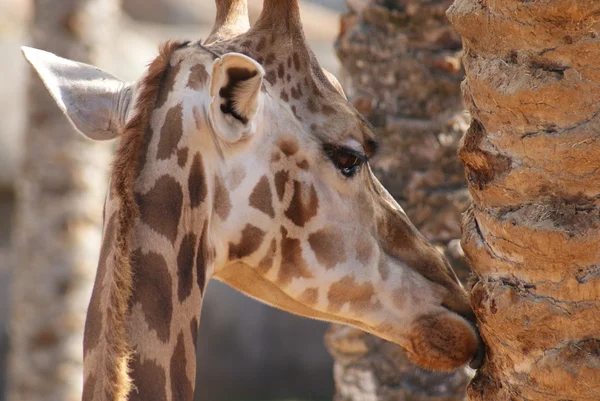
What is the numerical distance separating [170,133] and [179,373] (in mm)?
548

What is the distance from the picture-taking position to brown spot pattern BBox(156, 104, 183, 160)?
2148 mm

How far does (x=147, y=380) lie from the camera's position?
6.74 ft

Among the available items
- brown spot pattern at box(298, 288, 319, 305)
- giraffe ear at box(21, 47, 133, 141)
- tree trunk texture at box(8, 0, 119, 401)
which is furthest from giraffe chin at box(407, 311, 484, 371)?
tree trunk texture at box(8, 0, 119, 401)

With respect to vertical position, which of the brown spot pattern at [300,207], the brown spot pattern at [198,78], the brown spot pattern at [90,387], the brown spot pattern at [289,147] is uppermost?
the brown spot pattern at [198,78]

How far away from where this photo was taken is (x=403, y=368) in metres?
3.19

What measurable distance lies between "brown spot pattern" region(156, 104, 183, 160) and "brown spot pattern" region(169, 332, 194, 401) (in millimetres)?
414

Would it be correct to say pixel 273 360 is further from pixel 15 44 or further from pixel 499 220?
pixel 499 220

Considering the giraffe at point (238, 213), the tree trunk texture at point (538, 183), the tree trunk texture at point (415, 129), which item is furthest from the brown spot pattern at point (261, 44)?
the tree trunk texture at point (415, 129)

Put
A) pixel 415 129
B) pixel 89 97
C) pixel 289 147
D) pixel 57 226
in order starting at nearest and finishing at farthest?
pixel 289 147, pixel 89 97, pixel 415 129, pixel 57 226

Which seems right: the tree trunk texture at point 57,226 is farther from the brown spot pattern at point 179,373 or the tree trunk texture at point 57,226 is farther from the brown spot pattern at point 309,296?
the brown spot pattern at point 179,373

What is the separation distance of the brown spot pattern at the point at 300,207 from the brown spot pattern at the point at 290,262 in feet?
0.14

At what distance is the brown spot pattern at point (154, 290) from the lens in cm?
207

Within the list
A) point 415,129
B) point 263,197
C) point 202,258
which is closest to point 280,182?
point 263,197

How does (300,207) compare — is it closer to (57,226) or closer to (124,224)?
(124,224)
